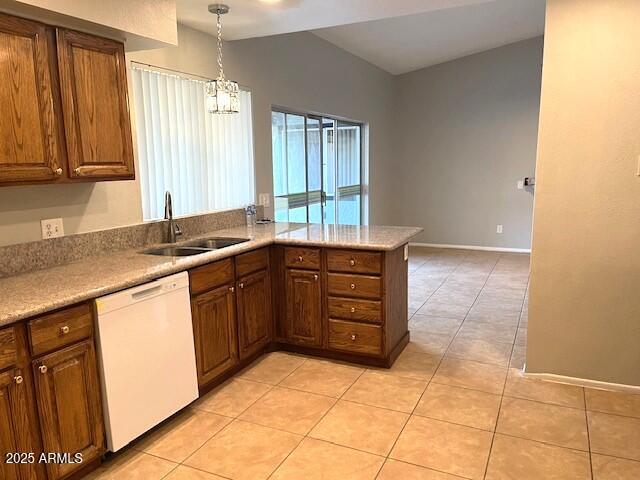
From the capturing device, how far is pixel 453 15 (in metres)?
4.91

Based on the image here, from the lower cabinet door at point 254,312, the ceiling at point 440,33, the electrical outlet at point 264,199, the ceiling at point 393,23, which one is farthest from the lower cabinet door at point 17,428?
the ceiling at point 440,33

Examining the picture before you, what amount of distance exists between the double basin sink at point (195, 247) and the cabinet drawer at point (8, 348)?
116 cm

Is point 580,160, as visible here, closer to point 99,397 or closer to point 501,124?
point 99,397

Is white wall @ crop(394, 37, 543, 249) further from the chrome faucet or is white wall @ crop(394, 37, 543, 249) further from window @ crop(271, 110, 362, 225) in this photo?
the chrome faucet

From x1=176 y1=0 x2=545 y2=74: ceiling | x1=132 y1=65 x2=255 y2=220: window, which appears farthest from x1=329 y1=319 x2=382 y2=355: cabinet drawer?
x1=176 y1=0 x2=545 y2=74: ceiling

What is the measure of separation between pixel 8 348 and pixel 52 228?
0.94 meters

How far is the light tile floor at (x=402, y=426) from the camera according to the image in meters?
2.13

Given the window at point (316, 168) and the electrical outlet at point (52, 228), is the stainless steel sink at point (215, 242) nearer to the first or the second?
the electrical outlet at point (52, 228)

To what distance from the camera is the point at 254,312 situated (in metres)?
3.18

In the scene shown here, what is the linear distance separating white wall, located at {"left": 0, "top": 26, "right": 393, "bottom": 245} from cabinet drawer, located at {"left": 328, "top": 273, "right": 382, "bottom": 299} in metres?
1.34

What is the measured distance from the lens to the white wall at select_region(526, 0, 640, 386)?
255 centimetres

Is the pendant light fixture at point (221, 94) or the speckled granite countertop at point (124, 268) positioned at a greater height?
the pendant light fixture at point (221, 94)

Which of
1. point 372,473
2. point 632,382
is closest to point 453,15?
point 632,382

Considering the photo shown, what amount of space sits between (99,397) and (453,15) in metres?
4.77
